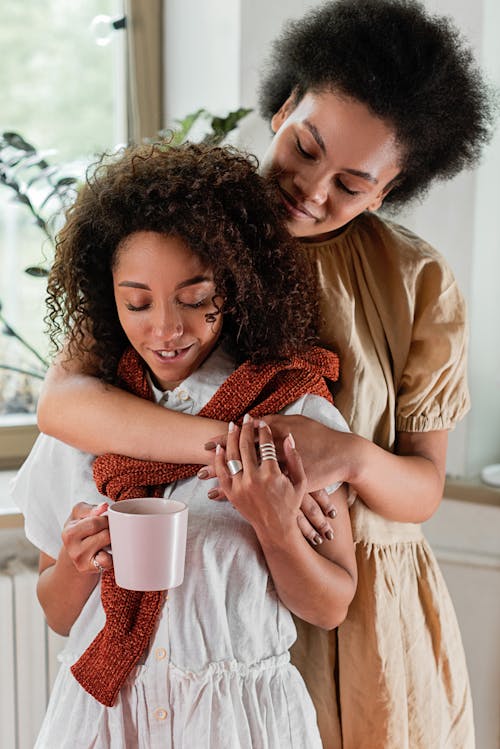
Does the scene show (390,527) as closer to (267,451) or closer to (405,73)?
(267,451)

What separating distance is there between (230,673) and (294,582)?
0.43 ft

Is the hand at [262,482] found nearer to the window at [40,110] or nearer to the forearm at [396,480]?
the forearm at [396,480]

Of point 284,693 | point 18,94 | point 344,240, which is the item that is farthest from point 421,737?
point 18,94

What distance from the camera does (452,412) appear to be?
1271 mm

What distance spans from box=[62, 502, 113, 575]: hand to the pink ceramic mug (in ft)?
0.25

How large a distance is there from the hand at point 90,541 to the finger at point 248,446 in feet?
0.61

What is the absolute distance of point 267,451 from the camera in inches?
38.5

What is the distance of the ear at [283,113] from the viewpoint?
1.22 meters

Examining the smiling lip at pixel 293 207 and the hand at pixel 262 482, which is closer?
the hand at pixel 262 482

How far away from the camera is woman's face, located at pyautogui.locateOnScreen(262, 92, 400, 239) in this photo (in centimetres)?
112

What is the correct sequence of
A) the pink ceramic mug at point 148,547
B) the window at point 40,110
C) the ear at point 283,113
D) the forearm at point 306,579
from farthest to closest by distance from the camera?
1. the window at point 40,110
2. the ear at point 283,113
3. the forearm at point 306,579
4. the pink ceramic mug at point 148,547

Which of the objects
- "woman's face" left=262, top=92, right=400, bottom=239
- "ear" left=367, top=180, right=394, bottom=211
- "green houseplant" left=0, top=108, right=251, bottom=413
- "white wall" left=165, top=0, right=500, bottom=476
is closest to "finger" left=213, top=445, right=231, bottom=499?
"woman's face" left=262, top=92, right=400, bottom=239

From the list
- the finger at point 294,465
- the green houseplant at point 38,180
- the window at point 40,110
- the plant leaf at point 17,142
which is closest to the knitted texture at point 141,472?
the finger at point 294,465

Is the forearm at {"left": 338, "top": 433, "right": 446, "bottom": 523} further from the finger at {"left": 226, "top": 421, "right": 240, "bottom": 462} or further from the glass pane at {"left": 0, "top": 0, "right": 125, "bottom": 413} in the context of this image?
the glass pane at {"left": 0, "top": 0, "right": 125, "bottom": 413}
